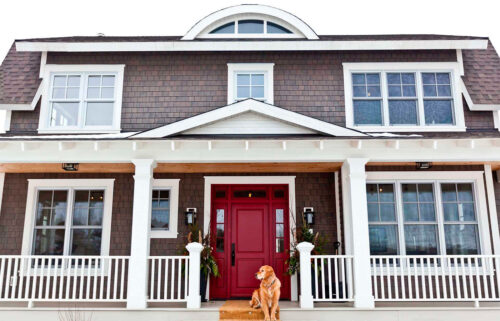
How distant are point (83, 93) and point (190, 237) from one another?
375 cm

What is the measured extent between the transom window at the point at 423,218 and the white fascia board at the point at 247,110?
1.77m

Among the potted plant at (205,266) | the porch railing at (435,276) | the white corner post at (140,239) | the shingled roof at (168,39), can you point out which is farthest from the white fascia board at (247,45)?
the porch railing at (435,276)

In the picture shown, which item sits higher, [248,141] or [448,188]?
[248,141]

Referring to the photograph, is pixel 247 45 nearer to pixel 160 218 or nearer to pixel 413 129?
pixel 413 129

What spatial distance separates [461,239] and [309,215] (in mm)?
2892

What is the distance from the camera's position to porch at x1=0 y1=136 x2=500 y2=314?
6746 millimetres

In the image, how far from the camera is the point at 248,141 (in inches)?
269

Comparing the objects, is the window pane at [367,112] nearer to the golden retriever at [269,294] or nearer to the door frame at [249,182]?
the door frame at [249,182]

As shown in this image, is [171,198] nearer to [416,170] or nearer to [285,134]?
[285,134]

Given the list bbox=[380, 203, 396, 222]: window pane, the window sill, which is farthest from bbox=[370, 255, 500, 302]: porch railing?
the window sill

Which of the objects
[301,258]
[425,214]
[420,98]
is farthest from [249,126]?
[425,214]

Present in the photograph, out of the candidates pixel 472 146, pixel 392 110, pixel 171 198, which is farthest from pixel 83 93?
pixel 472 146

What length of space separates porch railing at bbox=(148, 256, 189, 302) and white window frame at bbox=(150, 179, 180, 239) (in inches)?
20.2

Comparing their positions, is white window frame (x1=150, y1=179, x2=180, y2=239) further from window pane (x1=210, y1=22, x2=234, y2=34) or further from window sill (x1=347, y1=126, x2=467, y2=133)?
window sill (x1=347, y1=126, x2=467, y2=133)
